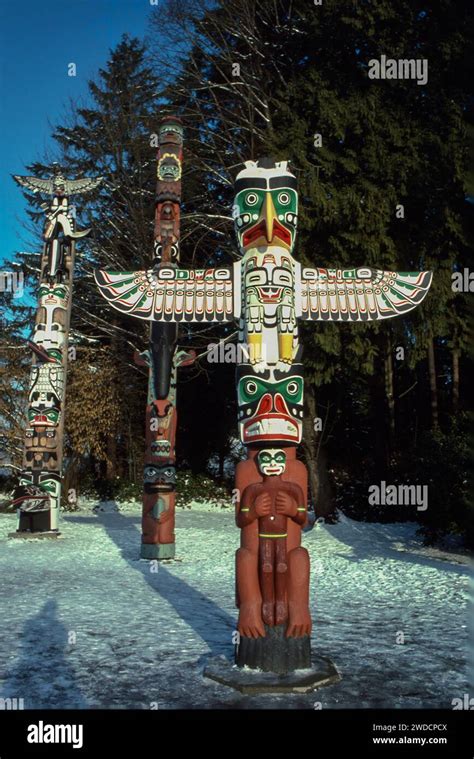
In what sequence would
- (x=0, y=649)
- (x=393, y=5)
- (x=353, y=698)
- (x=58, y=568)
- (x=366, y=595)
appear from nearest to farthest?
1. (x=353, y=698)
2. (x=0, y=649)
3. (x=366, y=595)
4. (x=58, y=568)
5. (x=393, y=5)

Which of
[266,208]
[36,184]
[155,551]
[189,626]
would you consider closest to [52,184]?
[36,184]

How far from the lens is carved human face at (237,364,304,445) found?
5336 mm

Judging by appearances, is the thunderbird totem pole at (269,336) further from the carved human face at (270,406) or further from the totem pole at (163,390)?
the totem pole at (163,390)

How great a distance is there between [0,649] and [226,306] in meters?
3.84

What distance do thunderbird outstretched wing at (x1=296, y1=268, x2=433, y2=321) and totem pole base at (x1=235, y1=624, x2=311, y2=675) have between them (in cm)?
292

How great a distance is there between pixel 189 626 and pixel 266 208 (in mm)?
4515

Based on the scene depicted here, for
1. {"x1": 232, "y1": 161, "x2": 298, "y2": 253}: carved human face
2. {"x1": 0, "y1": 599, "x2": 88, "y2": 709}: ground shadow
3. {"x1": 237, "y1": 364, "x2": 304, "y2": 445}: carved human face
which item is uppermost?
{"x1": 232, "y1": 161, "x2": 298, "y2": 253}: carved human face

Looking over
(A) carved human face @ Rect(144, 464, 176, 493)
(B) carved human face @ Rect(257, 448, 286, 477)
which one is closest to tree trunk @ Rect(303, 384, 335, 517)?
(A) carved human face @ Rect(144, 464, 176, 493)

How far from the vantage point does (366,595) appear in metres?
8.70

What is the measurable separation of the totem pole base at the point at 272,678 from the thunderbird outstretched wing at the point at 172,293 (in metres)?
3.07

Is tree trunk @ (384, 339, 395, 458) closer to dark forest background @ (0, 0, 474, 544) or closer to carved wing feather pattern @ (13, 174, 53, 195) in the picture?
dark forest background @ (0, 0, 474, 544)

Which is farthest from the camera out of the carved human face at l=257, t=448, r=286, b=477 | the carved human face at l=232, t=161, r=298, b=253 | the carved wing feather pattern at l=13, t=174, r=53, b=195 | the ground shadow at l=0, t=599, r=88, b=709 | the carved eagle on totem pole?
the carved wing feather pattern at l=13, t=174, r=53, b=195
